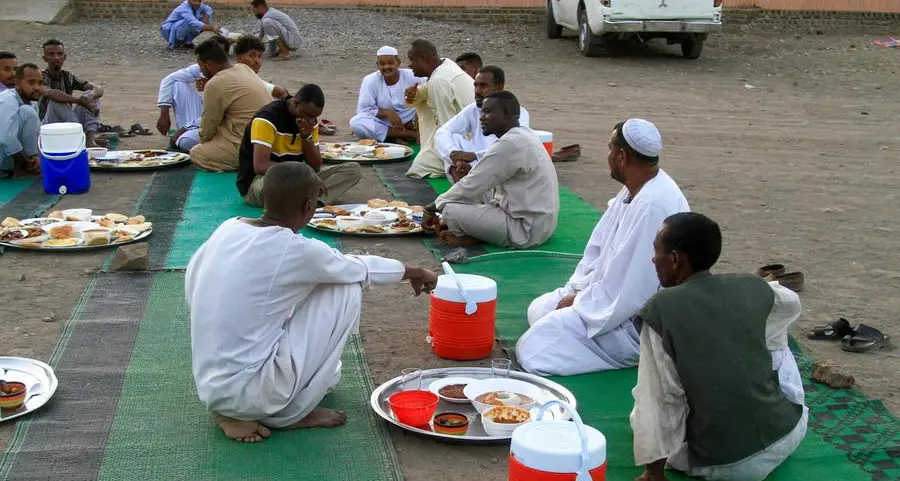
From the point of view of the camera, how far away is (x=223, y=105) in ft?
28.3

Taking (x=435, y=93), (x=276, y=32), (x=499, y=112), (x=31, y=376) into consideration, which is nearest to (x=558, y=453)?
(x=31, y=376)

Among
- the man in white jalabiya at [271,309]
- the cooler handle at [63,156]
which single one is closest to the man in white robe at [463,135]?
the cooler handle at [63,156]

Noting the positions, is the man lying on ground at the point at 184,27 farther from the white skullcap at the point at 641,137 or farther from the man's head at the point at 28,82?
the white skullcap at the point at 641,137

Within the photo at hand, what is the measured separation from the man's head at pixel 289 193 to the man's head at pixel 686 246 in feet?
4.14

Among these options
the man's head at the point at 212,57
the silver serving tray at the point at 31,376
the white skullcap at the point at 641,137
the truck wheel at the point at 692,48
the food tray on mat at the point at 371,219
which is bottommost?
the truck wheel at the point at 692,48

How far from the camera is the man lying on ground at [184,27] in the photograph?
17422 mm

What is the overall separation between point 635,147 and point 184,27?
14.3m

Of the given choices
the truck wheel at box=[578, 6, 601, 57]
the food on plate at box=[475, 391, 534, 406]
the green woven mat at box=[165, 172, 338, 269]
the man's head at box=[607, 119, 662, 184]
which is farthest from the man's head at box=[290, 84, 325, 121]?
the truck wheel at box=[578, 6, 601, 57]

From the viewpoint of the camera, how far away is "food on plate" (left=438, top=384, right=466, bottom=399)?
424 cm

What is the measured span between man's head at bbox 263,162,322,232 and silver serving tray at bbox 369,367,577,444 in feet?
2.79

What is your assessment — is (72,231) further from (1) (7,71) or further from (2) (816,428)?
(2) (816,428)

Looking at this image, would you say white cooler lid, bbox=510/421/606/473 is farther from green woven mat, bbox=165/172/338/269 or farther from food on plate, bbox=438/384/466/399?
green woven mat, bbox=165/172/338/269

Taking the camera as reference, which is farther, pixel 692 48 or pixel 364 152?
pixel 692 48

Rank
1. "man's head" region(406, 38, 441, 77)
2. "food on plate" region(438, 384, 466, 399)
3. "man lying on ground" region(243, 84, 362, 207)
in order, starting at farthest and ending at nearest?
"man's head" region(406, 38, 441, 77) < "man lying on ground" region(243, 84, 362, 207) < "food on plate" region(438, 384, 466, 399)
